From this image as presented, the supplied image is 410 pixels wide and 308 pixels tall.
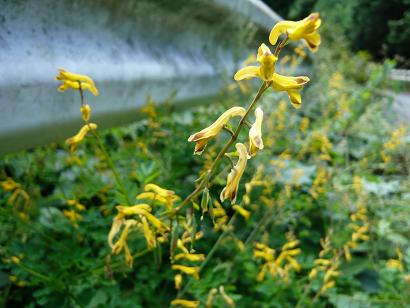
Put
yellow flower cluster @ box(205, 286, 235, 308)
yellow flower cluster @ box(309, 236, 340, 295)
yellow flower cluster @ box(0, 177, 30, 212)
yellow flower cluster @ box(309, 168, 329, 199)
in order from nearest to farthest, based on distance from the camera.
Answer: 1. yellow flower cluster @ box(205, 286, 235, 308)
2. yellow flower cluster @ box(0, 177, 30, 212)
3. yellow flower cluster @ box(309, 236, 340, 295)
4. yellow flower cluster @ box(309, 168, 329, 199)

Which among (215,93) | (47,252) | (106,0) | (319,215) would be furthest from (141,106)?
(319,215)

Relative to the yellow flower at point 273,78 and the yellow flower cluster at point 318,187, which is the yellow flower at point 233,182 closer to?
the yellow flower at point 273,78

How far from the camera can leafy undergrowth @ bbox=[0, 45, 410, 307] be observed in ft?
3.72

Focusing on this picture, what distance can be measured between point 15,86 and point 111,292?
52cm

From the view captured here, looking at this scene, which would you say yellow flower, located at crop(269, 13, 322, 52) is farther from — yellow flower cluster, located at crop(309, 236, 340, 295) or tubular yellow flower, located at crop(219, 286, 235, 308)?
yellow flower cluster, located at crop(309, 236, 340, 295)

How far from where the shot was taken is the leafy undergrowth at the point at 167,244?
3.72 ft

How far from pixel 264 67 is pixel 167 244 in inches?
34.0

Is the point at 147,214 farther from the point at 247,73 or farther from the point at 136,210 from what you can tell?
the point at 247,73

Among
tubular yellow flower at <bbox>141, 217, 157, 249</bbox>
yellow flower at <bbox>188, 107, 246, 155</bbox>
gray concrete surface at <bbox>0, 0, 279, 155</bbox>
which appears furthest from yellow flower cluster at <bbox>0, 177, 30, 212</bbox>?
yellow flower at <bbox>188, 107, 246, 155</bbox>

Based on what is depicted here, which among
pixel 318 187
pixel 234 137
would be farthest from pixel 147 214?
pixel 318 187

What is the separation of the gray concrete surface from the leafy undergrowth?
133mm

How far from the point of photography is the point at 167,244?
1375 millimetres

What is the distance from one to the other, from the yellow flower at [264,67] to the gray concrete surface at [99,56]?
18.3 inches

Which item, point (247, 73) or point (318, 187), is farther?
point (318, 187)
